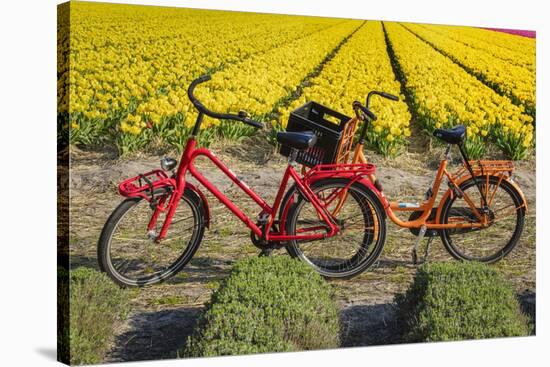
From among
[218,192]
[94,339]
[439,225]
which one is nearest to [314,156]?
[218,192]

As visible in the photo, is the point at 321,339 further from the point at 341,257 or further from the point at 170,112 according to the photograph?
the point at 170,112

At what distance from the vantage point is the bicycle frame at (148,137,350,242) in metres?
5.74

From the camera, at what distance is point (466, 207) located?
6.73m

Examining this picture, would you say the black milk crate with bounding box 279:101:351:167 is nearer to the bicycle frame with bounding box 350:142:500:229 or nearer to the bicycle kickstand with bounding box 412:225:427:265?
the bicycle frame with bounding box 350:142:500:229

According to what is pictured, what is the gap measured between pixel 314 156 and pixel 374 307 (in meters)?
1.16

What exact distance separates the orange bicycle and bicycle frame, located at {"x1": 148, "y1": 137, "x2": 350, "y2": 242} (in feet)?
1.67

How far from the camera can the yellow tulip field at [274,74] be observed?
5.90 m

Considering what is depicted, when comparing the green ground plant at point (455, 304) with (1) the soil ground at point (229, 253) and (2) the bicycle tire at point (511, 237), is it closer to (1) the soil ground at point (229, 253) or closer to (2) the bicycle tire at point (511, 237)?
(1) the soil ground at point (229, 253)

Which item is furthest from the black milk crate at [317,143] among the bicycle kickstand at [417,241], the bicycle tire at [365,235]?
the bicycle kickstand at [417,241]

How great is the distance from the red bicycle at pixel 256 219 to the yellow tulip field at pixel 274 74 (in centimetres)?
41

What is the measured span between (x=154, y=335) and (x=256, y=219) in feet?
3.34

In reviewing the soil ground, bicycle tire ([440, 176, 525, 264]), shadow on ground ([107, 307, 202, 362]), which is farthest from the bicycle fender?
bicycle tire ([440, 176, 525, 264])

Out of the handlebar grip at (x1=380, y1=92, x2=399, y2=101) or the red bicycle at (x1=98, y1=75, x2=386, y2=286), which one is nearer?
the red bicycle at (x1=98, y1=75, x2=386, y2=286)

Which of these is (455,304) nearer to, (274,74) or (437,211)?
(437,211)
